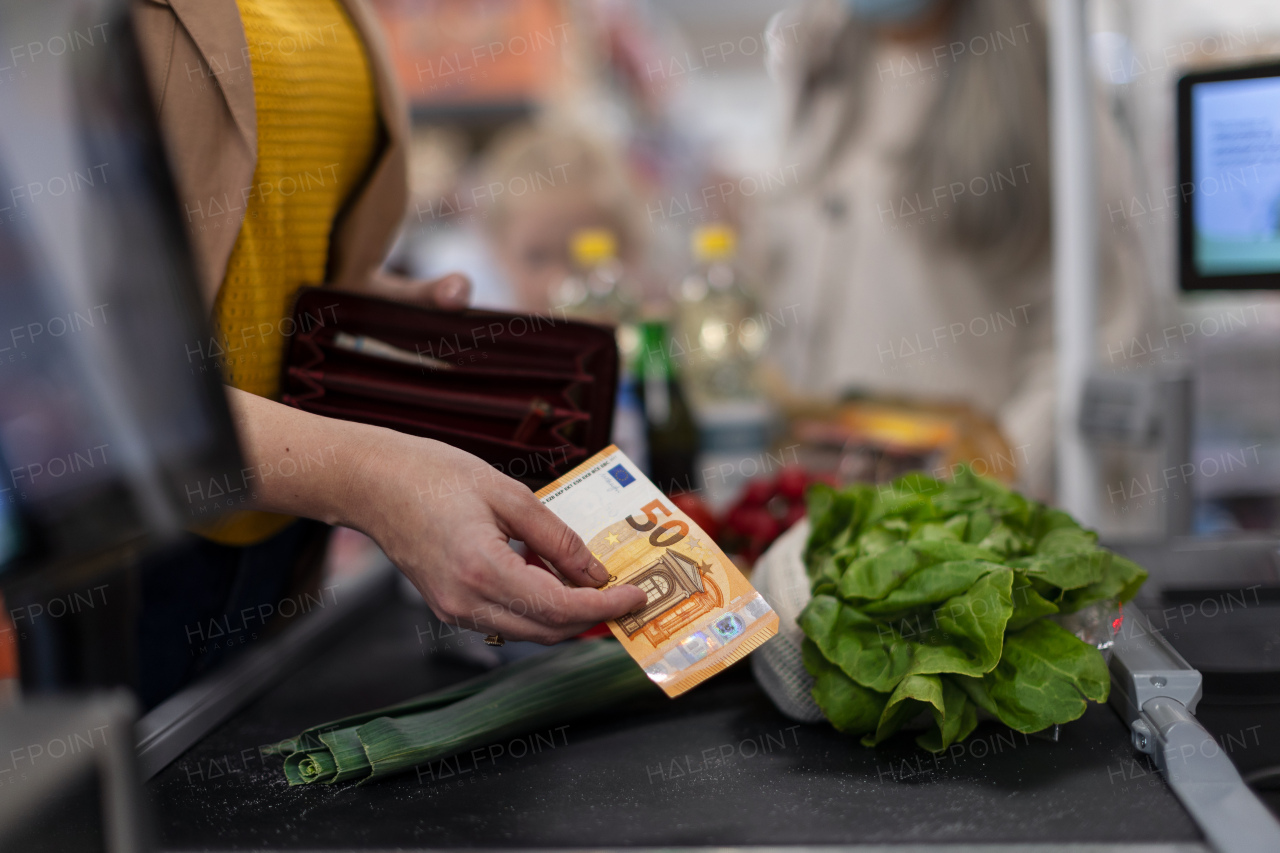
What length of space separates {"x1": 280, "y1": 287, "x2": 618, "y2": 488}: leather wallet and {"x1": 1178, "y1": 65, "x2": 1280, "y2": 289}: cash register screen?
0.71 metres

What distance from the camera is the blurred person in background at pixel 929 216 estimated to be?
203 cm

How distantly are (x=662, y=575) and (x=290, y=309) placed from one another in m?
0.48

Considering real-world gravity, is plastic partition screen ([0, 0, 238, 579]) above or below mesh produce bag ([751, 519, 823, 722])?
above

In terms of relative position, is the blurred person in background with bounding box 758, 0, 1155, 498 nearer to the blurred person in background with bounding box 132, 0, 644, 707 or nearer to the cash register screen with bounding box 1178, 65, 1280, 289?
the cash register screen with bounding box 1178, 65, 1280, 289

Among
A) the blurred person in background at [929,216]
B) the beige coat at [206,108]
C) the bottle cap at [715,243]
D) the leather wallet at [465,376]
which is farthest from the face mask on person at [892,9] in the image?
the beige coat at [206,108]

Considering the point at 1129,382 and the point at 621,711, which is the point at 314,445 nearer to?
the point at 621,711

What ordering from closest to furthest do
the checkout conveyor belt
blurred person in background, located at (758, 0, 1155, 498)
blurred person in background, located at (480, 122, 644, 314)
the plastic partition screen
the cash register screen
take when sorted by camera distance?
the plastic partition screen < the checkout conveyor belt < the cash register screen < blurred person in background, located at (758, 0, 1155, 498) < blurred person in background, located at (480, 122, 644, 314)

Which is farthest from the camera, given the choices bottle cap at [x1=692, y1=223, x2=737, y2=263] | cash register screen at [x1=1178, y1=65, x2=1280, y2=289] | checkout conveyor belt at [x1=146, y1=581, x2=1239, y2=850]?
bottle cap at [x1=692, y1=223, x2=737, y2=263]

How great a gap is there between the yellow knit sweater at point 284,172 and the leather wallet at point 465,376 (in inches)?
1.4

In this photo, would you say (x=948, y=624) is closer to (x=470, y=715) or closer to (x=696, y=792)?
(x=696, y=792)

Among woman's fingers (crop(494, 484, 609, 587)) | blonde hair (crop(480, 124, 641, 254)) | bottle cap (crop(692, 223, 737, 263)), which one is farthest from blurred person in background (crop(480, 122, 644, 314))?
woman's fingers (crop(494, 484, 609, 587))

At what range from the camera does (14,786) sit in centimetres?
72

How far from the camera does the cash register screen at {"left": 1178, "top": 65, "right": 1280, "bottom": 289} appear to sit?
105 centimetres

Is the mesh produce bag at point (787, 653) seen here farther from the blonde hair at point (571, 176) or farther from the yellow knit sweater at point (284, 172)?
the blonde hair at point (571, 176)
